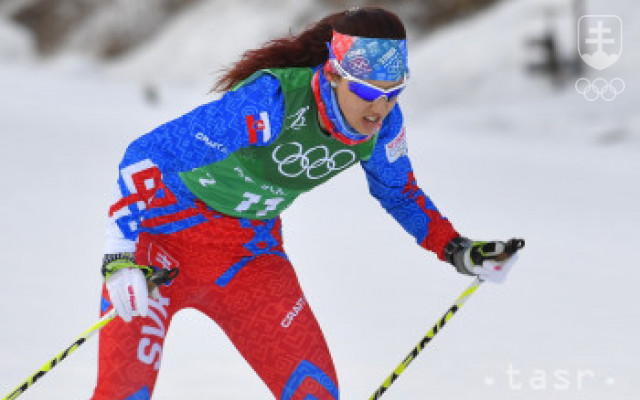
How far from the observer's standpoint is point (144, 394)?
3.32 m

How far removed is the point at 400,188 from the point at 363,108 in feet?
1.69

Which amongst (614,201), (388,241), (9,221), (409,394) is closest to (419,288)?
(388,241)

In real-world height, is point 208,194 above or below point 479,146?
above

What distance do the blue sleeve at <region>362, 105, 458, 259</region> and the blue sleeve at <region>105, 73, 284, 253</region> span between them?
1.32 ft

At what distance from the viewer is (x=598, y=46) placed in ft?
49.0

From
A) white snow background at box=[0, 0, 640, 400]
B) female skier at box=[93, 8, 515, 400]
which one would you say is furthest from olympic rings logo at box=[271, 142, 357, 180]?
white snow background at box=[0, 0, 640, 400]

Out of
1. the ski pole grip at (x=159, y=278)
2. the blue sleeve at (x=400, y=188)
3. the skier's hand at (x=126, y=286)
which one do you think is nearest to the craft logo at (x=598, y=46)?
the blue sleeve at (x=400, y=188)

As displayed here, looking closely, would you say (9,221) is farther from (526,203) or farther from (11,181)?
(526,203)

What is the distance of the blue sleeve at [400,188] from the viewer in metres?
3.49

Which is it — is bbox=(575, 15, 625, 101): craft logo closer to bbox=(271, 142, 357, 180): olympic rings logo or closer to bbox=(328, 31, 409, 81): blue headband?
bbox=(271, 142, 357, 180): olympic rings logo

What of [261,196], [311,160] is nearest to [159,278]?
[261,196]

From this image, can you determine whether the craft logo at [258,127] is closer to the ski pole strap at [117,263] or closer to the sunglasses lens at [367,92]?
the sunglasses lens at [367,92]

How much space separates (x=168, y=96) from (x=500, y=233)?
12.6 meters

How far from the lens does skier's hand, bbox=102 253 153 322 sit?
3141mm
